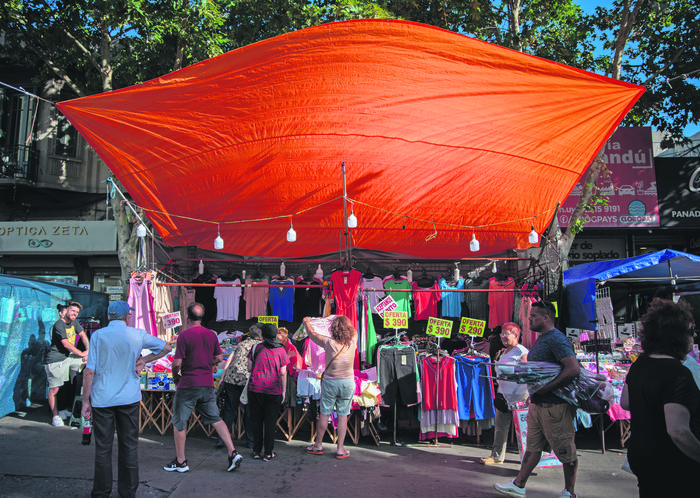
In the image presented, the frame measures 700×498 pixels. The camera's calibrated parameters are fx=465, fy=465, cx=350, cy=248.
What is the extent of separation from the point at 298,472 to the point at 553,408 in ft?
9.96

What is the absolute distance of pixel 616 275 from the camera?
24.3ft

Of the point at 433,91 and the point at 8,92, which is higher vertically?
the point at 8,92

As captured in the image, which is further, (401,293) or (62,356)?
(401,293)


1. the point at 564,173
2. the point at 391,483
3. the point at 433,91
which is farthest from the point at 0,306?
the point at 564,173

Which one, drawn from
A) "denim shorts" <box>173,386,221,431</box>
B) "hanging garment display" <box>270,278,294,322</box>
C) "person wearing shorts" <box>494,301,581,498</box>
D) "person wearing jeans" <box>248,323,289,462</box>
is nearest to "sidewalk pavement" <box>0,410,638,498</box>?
"person wearing jeans" <box>248,323,289,462</box>

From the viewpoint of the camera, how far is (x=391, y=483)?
17.4 ft

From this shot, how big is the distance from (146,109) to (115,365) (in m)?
3.22

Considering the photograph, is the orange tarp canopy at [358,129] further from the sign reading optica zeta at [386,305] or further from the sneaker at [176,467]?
the sneaker at [176,467]

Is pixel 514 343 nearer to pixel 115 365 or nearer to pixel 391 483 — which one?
pixel 391 483

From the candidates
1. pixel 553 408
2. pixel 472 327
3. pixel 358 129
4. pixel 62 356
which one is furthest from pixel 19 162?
pixel 553 408

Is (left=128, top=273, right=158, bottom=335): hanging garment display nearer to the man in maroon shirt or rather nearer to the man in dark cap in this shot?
the man in maroon shirt

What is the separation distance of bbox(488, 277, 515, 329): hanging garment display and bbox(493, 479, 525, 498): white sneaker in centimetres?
473

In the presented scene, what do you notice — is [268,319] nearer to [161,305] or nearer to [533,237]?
[161,305]

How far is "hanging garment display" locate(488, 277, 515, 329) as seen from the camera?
9391mm
